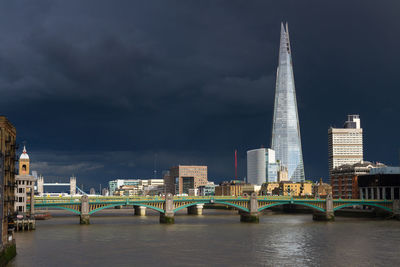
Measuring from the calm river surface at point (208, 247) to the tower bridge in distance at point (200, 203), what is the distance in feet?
44.5

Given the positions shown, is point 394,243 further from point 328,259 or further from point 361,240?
point 328,259

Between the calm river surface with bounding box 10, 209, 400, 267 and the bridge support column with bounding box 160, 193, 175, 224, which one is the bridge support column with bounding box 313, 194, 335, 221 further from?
the bridge support column with bounding box 160, 193, 175, 224

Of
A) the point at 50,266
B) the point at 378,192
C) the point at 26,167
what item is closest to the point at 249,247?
the point at 50,266

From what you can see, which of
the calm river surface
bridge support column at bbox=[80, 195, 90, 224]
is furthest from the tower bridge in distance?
the calm river surface

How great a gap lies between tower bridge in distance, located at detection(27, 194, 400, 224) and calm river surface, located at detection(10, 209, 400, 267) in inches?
534

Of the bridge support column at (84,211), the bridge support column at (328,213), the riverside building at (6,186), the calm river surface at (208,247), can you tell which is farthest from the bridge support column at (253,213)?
the riverside building at (6,186)

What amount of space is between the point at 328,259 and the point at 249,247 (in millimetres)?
16065

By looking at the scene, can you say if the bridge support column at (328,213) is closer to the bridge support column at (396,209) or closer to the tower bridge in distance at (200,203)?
the tower bridge in distance at (200,203)

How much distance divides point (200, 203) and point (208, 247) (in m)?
60.0

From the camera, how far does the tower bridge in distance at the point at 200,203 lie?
136 meters

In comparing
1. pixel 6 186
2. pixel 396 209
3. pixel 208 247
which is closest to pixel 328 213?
pixel 396 209

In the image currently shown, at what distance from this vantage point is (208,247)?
3479 inches

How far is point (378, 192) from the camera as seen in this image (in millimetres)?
195625

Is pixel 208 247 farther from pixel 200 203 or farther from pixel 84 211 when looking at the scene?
pixel 200 203
